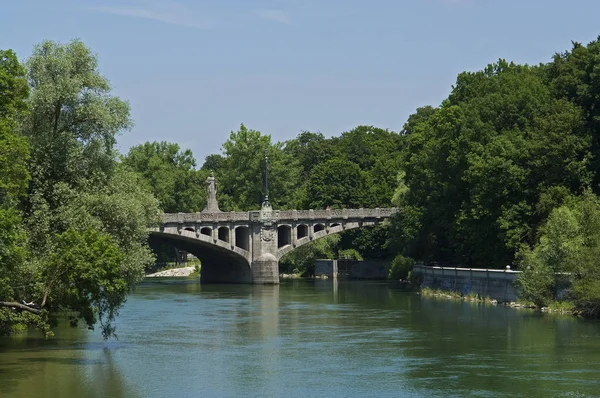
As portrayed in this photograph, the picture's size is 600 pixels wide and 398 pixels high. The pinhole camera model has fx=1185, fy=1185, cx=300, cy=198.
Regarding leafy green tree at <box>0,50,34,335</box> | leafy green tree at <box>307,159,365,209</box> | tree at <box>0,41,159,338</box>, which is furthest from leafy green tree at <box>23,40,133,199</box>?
leafy green tree at <box>307,159,365,209</box>

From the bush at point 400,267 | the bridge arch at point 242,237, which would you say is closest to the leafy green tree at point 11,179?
the bridge arch at point 242,237

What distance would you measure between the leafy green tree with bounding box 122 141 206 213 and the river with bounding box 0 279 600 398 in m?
65.3

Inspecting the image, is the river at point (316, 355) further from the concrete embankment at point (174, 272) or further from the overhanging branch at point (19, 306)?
the concrete embankment at point (174, 272)

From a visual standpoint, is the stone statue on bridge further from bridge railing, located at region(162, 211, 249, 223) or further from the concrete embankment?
the concrete embankment

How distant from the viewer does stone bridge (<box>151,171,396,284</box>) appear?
96375 millimetres

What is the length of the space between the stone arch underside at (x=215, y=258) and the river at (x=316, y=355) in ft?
94.5

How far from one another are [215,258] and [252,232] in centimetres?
746

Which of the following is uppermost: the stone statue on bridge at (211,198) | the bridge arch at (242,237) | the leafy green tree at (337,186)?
the leafy green tree at (337,186)

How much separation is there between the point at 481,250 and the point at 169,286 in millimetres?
32530

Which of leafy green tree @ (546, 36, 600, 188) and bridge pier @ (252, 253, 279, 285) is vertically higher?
leafy green tree @ (546, 36, 600, 188)

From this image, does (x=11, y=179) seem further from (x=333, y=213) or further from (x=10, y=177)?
(x=333, y=213)

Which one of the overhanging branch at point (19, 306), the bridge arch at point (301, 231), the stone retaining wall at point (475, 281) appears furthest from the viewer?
the bridge arch at point (301, 231)

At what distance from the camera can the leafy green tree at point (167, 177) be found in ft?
436

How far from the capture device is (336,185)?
12162cm
